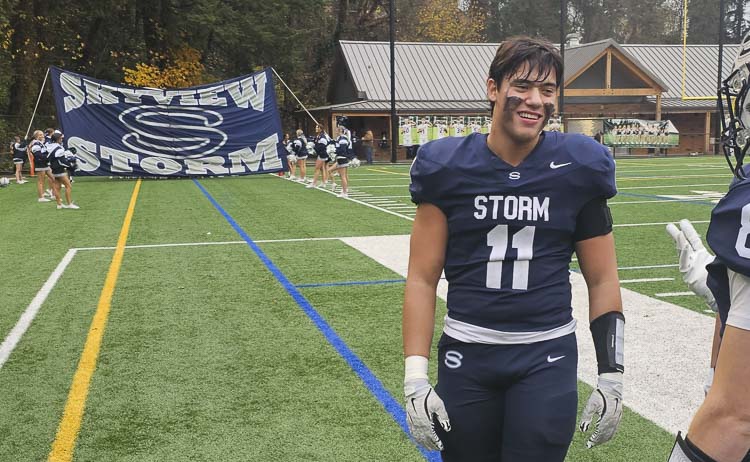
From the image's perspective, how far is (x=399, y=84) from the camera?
3925 cm

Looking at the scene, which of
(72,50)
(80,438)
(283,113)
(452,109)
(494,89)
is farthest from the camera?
(283,113)

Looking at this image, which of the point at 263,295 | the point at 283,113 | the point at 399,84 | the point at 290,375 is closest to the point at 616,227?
the point at 263,295

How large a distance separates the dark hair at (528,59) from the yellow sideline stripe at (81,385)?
3078 mm

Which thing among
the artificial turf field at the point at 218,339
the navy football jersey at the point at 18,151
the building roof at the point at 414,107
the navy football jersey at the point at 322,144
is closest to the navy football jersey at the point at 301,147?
the navy football jersey at the point at 322,144

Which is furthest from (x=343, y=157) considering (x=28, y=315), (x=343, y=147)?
(x=28, y=315)

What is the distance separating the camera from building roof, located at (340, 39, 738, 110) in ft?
127

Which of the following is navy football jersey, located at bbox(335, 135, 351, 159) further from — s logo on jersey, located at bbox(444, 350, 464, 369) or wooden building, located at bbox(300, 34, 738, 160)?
wooden building, located at bbox(300, 34, 738, 160)

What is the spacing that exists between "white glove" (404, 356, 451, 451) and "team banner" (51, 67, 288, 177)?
76.7 ft

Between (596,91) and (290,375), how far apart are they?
1446 inches

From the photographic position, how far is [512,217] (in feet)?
7.77

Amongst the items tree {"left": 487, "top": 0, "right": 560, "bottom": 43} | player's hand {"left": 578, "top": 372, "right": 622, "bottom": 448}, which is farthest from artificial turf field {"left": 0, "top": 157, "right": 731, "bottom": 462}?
tree {"left": 487, "top": 0, "right": 560, "bottom": 43}

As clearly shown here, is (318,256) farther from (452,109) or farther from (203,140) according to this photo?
(452,109)

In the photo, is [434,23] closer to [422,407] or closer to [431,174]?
[431,174]

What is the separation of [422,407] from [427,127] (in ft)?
112
